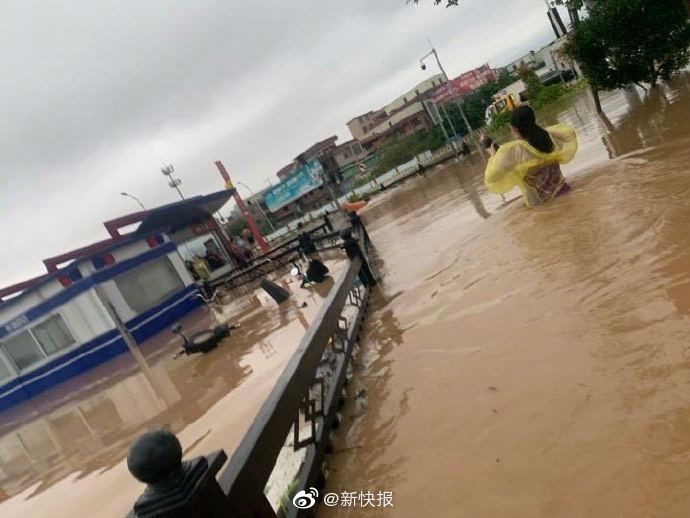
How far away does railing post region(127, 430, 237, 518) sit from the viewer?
165 centimetres

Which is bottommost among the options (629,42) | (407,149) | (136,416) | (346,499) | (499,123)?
(136,416)

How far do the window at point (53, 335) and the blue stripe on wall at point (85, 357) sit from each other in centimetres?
52

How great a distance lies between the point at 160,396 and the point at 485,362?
7155 millimetres

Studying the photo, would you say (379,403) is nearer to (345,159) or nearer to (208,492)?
(208,492)

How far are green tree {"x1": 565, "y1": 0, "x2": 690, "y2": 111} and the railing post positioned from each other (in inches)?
726

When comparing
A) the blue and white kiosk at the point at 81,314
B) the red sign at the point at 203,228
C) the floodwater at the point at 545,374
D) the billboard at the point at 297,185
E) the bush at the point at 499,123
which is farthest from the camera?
the billboard at the point at 297,185

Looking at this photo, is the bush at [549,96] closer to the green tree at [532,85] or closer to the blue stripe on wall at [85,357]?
the green tree at [532,85]

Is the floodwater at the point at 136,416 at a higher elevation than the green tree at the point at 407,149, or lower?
lower

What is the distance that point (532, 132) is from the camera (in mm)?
7156

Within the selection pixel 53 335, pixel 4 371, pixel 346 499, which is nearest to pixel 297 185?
pixel 53 335

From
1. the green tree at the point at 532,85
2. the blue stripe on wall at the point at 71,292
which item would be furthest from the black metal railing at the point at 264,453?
the green tree at the point at 532,85

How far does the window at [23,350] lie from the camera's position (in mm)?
19891

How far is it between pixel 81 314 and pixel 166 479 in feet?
65.7

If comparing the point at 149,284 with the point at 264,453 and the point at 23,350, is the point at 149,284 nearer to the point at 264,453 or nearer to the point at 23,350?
the point at 23,350
